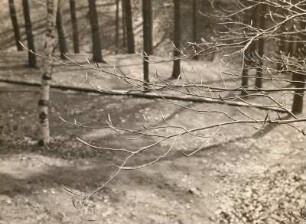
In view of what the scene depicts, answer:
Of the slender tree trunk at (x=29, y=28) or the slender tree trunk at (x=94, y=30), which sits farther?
the slender tree trunk at (x=94, y=30)

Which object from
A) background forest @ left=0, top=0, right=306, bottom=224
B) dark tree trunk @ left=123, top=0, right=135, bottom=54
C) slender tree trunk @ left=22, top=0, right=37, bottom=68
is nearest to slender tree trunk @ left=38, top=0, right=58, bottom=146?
background forest @ left=0, top=0, right=306, bottom=224

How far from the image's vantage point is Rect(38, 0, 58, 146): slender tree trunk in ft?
42.3

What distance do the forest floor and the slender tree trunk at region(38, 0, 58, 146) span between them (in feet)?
1.79

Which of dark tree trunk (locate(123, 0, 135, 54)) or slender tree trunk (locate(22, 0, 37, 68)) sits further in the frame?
dark tree trunk (locate(123, 0, 135, 54))

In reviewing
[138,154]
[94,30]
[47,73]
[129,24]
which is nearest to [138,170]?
[138,154]

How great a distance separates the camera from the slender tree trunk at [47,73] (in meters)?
12.9

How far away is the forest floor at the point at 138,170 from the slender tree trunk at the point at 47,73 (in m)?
0.54

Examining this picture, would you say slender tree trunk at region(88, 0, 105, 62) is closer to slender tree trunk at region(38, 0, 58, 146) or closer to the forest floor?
the forest floor

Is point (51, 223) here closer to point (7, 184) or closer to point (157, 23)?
point (7, 184)

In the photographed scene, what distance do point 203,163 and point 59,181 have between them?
15.4 ft

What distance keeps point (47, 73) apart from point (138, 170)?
13.4 ft

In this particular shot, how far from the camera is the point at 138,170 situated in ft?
42.2

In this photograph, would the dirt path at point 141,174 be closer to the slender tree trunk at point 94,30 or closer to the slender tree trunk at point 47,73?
the slender tree trunk at point 47,73

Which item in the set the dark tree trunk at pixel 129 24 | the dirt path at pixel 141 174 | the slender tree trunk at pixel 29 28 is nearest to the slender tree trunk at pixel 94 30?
the slender tree trunk at pixel 29 28
